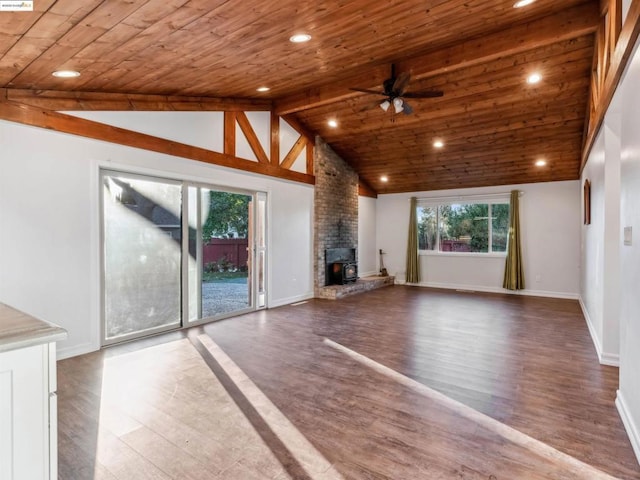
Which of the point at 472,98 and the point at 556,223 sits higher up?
the point at 472,98

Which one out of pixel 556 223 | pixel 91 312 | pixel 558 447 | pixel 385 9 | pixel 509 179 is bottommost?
→ pixel 558 447

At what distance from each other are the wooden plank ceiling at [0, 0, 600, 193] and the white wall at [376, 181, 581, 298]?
0.48 metres

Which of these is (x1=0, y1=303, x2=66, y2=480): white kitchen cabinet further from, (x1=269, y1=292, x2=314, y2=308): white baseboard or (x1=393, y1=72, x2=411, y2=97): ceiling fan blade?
(x1=269, y1=292, x2=314, y2=308): white baseboard

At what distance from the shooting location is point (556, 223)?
7516mm

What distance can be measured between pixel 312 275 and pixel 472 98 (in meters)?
4.28

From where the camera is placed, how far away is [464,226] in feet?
28.5

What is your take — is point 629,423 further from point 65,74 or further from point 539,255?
point 539,255

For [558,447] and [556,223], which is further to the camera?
[556,223]

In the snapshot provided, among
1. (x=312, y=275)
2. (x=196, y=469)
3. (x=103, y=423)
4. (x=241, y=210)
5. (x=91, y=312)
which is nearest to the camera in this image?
(x=196, y=469)

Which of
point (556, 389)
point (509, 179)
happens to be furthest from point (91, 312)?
point (509, 179)

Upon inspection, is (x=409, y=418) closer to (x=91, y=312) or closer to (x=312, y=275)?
(x=91, y=312)

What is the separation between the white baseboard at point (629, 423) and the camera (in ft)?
6.79

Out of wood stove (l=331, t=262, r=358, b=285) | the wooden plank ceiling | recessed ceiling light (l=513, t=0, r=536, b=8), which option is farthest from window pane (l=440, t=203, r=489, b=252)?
recessed ceiling light (l=513, t=0, r=536, b=8)

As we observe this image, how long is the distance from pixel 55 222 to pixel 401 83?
413cm
